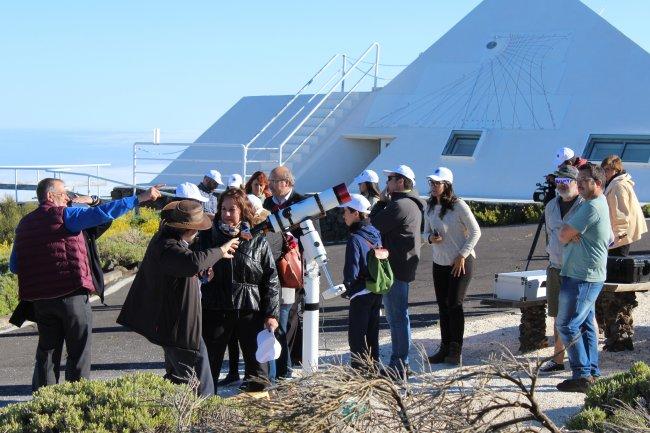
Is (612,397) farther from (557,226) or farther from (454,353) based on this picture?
(454,353)

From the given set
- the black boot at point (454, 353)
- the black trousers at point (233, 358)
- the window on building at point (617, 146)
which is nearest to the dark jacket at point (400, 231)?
the black boot at point (454, 353)

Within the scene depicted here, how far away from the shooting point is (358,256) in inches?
329

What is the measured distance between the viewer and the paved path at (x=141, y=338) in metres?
9.60

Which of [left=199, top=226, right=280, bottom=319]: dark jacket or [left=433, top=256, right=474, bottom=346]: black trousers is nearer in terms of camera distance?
[left=199, top=226, right=280, bottom=319]: dark jacket

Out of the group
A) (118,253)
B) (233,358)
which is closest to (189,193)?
(233,358)

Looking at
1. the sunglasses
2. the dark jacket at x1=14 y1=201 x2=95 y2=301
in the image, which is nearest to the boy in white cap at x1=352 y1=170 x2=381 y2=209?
the sunglasses

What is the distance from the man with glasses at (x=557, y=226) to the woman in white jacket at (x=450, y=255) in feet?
2.54

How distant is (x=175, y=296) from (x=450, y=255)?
3478 millimetres

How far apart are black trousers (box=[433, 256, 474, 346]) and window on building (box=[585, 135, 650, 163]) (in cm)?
1405

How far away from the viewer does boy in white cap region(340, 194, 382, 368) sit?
8.36 m

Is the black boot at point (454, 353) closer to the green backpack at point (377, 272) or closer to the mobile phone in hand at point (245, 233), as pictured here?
the green backpack at point (377, 272)

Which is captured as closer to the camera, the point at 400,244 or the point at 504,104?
the point at 400,244

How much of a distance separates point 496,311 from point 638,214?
9.38 feet

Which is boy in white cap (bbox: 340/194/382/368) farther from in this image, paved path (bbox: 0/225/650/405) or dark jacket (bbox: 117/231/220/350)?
dark jacket (bbox: 117/231/220/350)
